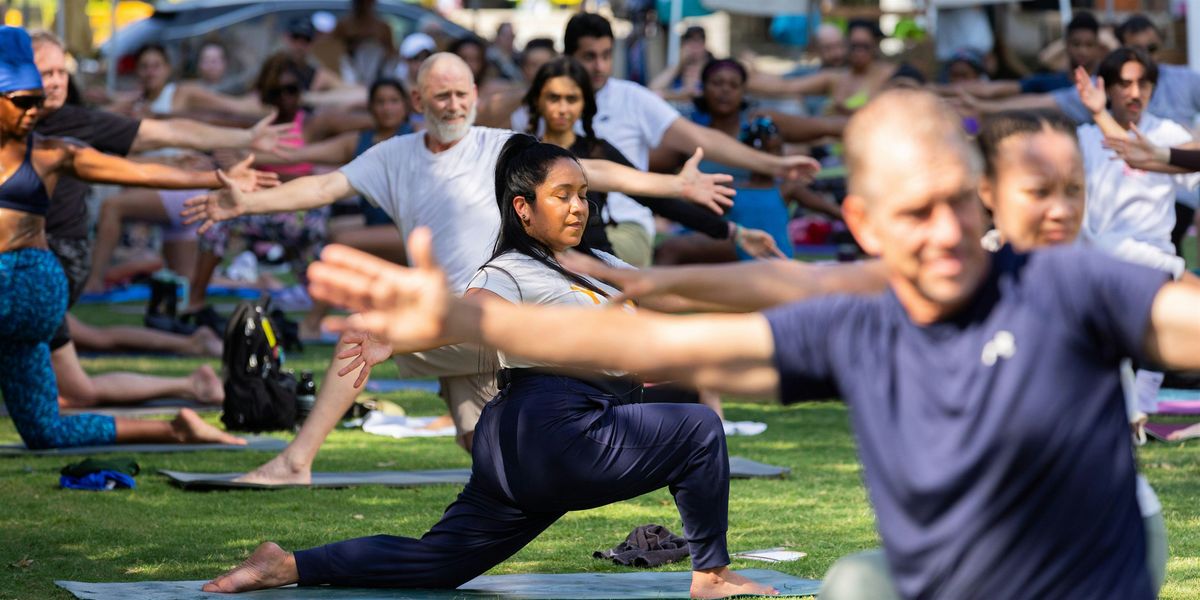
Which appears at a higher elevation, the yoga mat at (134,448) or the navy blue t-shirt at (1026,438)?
the navy blue t-shirt at (1026,438)

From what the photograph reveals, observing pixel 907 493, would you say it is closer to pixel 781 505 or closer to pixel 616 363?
pixel 616 363

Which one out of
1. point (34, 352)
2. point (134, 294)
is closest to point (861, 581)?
point (34, 352)

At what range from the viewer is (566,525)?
705 cm

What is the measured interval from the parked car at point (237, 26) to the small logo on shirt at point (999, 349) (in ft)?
A: 57.7

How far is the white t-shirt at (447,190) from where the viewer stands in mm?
7543

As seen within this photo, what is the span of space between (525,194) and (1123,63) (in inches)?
186

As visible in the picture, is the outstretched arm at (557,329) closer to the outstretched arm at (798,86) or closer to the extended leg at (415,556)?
the extended leg at (415,556)

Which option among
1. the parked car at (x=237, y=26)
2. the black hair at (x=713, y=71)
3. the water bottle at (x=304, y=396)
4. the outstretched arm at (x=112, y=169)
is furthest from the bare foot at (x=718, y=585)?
the parked car at (x=237, y=26)

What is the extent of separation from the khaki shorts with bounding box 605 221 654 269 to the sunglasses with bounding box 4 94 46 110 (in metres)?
3.18

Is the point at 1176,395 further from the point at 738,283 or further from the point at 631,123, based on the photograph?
the point at 738,283

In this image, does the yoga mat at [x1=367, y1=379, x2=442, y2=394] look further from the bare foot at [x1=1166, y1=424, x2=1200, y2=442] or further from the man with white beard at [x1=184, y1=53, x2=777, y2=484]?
the bare foot at [x1=1166, y1=424, x2=1200, y2=442]

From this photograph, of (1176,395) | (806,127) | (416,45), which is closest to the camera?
(1176,395)

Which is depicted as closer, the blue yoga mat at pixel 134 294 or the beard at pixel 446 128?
the beard at pixel 446 128

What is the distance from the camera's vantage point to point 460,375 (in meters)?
7.41
